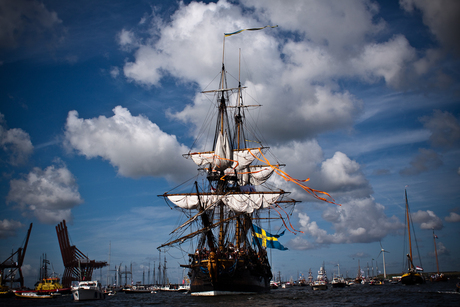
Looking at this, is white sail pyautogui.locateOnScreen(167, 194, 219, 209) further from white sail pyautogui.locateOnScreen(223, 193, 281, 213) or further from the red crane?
the red crane

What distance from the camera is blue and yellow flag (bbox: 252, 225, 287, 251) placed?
7062 centimetres

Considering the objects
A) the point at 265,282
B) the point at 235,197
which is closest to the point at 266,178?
the point at 235,197

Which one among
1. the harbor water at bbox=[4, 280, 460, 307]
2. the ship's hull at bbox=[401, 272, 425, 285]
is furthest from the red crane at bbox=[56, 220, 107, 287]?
the ship's hull at bbox=[401, 272, 425, 285]

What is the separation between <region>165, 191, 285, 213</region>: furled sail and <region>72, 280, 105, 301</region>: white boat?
20.5m

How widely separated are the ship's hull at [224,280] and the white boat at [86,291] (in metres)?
19.4

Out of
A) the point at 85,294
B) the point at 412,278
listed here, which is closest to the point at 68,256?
the point at 85,294

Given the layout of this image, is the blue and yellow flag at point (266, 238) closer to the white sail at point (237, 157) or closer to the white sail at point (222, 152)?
the white sail at point (237, 157)

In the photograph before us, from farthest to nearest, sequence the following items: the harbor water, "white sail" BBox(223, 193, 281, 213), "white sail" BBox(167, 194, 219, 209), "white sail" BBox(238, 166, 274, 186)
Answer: "white sail" BBox(238, 166, 274, 186)
"white sail" BBox(167, 194, 219, 209)
"white sail" BBox(223, 193, 281, 213)
the harbor water

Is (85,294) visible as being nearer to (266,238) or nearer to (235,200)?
(235,200)

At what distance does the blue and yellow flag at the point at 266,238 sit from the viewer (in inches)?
2781

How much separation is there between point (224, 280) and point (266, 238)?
71.8ft

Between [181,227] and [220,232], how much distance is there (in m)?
13.0

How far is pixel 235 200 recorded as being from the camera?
64562mm

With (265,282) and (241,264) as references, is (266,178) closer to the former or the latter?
(265,282)
